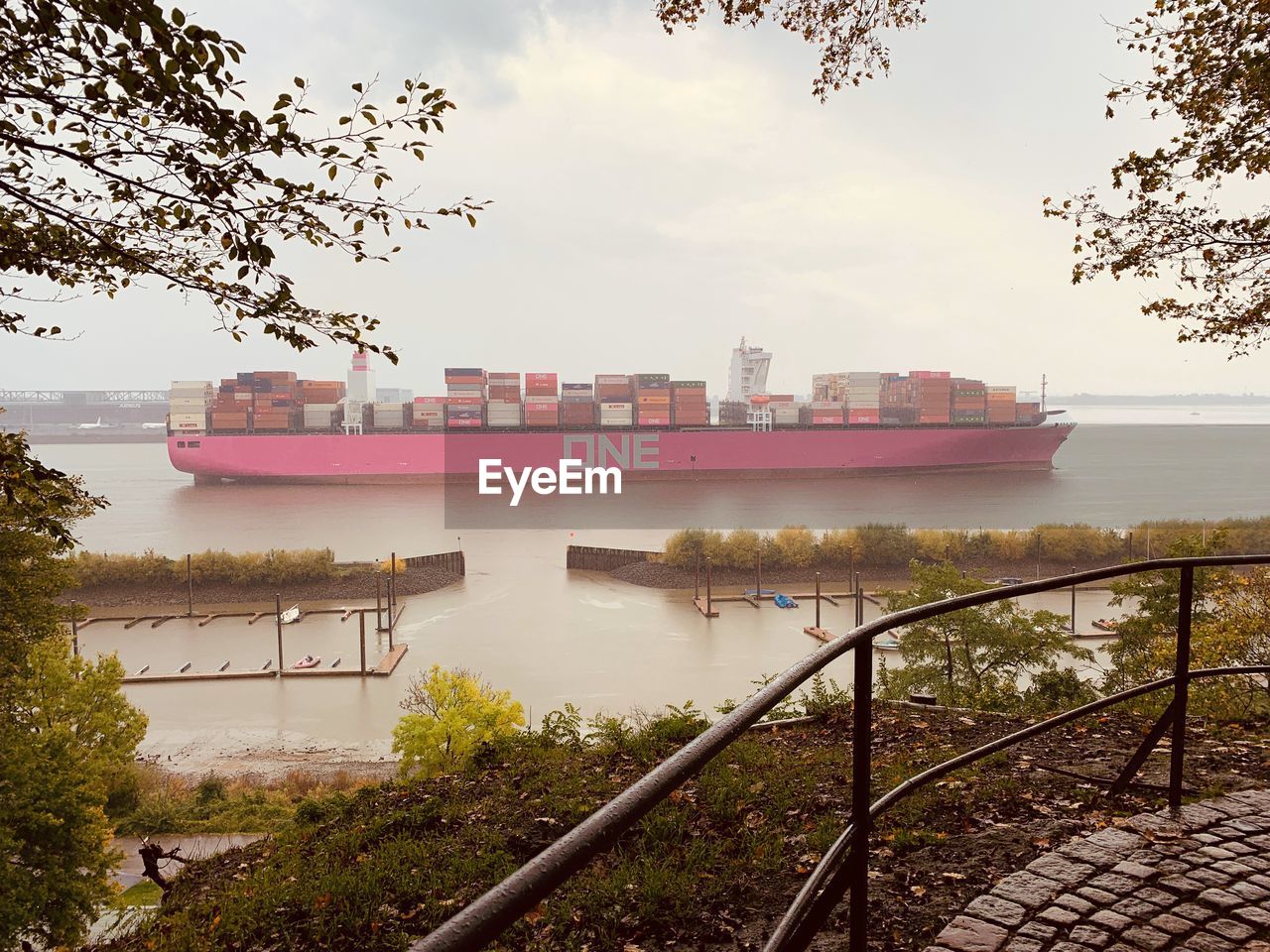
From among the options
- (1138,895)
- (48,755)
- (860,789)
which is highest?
(860,789)

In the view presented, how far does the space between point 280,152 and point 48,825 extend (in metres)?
6.70

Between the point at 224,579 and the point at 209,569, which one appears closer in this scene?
the point at 209,569

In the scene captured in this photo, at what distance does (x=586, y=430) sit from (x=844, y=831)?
42.6 meters

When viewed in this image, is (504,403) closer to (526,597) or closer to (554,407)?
(554,407)

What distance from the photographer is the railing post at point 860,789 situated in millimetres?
951

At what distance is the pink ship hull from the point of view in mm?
41062

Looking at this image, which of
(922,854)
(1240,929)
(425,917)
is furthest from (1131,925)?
(425,917)

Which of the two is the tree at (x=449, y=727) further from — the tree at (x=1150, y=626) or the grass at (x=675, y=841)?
the tree at (x=1150, y=626)

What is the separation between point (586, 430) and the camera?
43312 mm

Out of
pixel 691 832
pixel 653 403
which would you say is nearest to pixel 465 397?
pixel 653 403

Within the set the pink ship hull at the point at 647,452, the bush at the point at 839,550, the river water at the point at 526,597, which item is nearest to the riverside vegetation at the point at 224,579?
the river water at the point at 526,597

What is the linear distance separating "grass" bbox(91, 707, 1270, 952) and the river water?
332 inches

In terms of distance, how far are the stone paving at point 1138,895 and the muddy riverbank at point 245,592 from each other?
21.9 metres

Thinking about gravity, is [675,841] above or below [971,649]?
above
